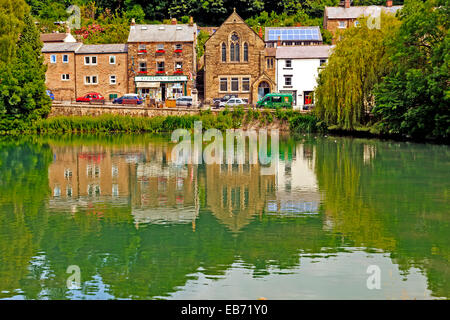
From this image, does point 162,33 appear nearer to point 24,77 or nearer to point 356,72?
point 24,77

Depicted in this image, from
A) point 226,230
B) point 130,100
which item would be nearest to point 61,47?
point 130,100

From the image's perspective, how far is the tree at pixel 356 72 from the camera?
170 ft

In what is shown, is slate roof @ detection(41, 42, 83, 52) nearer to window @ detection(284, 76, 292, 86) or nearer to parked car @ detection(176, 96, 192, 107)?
parked car @ detection(176, 96, 192, 107)

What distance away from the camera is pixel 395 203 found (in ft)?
79.9

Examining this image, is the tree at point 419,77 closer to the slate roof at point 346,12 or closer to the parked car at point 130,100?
the parked car at point 130,100

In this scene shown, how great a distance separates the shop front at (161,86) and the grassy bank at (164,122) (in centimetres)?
1124

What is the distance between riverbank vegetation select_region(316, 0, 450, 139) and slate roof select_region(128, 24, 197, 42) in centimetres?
2473

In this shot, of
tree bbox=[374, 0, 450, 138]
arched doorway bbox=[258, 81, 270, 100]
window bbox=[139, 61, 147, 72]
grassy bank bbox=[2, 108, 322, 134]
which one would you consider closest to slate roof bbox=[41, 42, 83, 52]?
window bbox=[139, 61, 147, 72]

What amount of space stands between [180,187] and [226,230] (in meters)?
Result: 8.82

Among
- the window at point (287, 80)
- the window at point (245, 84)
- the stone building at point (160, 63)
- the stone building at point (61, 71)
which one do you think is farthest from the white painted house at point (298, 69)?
the stone building at point (61, 71)

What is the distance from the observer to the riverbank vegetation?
145 feet

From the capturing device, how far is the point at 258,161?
3828 cm

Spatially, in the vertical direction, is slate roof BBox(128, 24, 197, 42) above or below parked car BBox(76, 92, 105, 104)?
above
